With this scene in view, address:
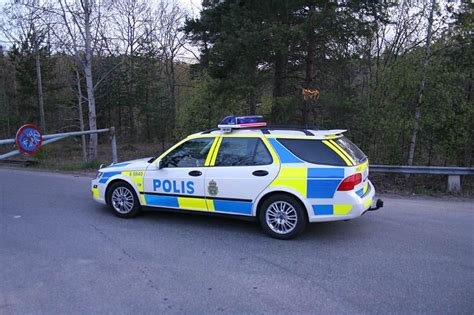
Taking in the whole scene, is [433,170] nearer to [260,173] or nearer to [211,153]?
[260,173]

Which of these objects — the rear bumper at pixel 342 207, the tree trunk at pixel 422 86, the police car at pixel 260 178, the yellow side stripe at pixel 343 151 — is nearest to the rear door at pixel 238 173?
the police car at pixel 260 178

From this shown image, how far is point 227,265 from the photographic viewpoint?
175 inches

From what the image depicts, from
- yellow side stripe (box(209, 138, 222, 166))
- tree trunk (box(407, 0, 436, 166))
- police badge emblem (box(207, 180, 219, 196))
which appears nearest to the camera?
police badge emblem (box(207, 180, 219, 196))

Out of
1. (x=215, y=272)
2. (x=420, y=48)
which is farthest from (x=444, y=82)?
(x=215, y=272)

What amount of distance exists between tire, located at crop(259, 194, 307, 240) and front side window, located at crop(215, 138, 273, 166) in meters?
0.60

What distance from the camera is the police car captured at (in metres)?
5.09

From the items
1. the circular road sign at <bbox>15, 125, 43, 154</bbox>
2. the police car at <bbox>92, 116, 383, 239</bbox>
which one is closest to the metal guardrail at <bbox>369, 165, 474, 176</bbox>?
the police car at <bbox>92, 116, 383, 239</bbox>

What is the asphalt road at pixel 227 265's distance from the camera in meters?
3.57

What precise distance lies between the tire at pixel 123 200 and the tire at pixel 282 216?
2.33 m

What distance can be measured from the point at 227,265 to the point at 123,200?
2.77 metres

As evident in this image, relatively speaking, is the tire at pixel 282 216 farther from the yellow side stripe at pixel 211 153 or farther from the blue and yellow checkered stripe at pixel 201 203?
the yellow side stripe at pixel 211 153

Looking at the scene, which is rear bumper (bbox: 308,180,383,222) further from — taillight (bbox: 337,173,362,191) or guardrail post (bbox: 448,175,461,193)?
guardrail post (bbox: 448,175,461,193)

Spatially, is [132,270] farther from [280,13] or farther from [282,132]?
[280,13]

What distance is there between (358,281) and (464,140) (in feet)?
25.2
